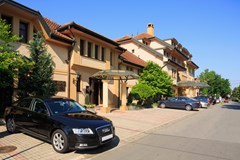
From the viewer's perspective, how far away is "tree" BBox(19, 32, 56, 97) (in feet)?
41.1

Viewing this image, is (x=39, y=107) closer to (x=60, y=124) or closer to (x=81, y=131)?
(x=60, y=124)

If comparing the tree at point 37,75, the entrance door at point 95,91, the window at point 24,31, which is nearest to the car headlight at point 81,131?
the tree at point 37,75

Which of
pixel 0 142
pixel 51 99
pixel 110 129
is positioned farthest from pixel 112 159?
pixel 0 142

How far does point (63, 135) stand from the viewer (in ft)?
21.2

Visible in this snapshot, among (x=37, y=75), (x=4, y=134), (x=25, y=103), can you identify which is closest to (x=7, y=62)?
(x=25, y=103)

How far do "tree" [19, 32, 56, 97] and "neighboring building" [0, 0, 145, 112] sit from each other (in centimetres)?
132

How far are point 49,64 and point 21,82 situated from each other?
1924 mm

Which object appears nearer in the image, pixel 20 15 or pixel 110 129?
pixel 110 129

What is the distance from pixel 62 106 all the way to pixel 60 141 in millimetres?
1635

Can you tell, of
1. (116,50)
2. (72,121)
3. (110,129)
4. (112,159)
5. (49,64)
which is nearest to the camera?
(112,159)

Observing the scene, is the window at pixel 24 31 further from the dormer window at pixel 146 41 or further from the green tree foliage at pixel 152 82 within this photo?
the dormer window at pixel 146 41

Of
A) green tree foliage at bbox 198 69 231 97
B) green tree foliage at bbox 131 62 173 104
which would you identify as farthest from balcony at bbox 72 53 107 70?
green tree foliage at bbox 198 69 231 97

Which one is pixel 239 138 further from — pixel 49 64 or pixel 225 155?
pixel 49 64

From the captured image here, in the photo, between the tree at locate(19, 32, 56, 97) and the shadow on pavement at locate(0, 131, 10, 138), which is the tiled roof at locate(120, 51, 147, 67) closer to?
the tree at locate(19, 32, 56, 97)
